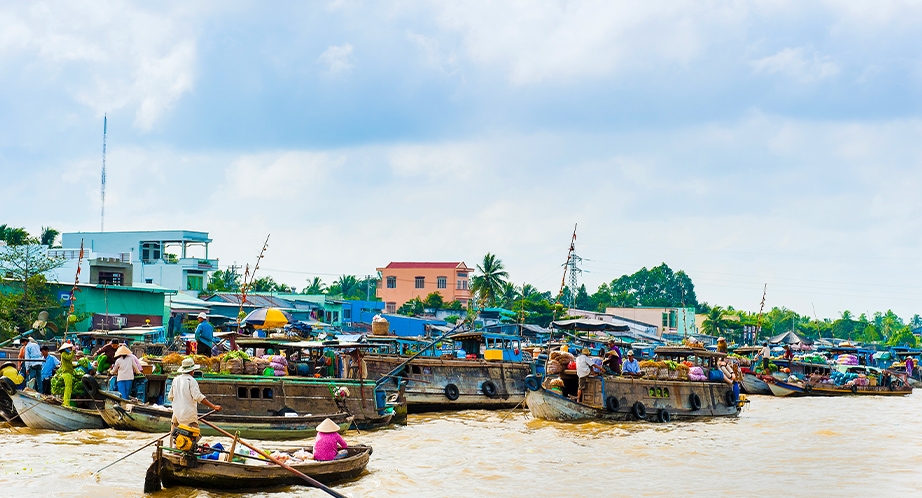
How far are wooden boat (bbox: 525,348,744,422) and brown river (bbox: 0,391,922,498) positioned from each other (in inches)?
14.3

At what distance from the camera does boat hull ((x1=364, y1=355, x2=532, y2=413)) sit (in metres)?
25.9

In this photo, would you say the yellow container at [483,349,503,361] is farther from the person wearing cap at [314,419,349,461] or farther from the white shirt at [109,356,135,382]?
the person wearing cap at [314,419,349,461]

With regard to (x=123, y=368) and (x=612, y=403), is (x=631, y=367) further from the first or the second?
(x=123, y=368)

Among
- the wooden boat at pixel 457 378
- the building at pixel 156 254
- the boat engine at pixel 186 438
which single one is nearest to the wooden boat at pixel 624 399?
the wooden boat at pixel 457 378

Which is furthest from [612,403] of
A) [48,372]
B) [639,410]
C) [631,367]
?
[48,372]

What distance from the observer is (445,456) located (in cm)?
1802

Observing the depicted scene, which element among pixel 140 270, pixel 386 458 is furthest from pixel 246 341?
pixel 140 270

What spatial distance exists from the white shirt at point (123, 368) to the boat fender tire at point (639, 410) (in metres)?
12.1

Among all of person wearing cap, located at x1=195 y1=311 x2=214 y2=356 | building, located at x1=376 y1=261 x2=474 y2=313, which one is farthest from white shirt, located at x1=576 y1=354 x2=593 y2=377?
building, located at x1=376 y1=261 x2=474 y2=313

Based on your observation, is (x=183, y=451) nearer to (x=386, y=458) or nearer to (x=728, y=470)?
(x=386, y=458)

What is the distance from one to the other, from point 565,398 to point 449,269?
208 ft

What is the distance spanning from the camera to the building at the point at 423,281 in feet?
282

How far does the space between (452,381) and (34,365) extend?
A: 1102cm

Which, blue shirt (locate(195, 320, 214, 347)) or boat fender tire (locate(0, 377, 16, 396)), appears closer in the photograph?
boat fender tire (locate(0, 377, 16, 396))
